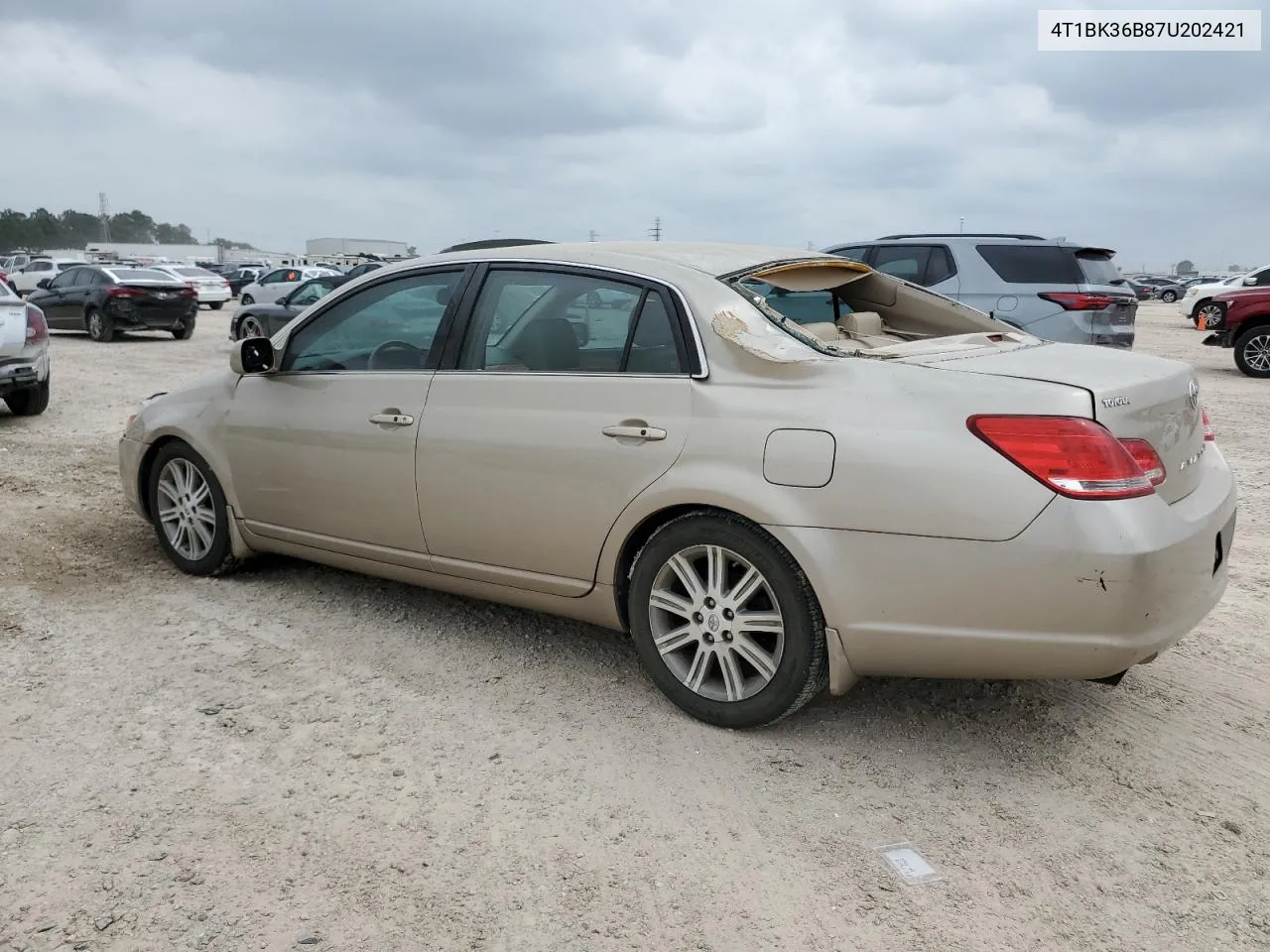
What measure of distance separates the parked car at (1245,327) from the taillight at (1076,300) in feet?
19.3

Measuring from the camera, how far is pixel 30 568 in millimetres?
5105

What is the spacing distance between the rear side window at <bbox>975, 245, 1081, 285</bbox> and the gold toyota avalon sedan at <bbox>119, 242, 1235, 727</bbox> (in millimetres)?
6222

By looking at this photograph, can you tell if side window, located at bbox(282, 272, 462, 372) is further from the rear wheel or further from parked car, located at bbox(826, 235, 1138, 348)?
the rear wheel

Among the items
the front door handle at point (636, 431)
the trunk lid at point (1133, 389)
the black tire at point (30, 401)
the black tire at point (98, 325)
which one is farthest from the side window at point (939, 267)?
the black tire at point (98, 325)

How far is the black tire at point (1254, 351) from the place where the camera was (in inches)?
570

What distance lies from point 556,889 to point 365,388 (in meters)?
2.33

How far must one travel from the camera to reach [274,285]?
89.1ft

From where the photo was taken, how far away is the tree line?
A: 382ft

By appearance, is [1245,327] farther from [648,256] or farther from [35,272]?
[35,272]

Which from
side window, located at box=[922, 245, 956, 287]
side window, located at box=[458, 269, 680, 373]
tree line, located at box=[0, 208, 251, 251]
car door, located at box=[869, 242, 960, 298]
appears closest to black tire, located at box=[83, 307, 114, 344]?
car door, located at box=[869, 242, 960, 298]

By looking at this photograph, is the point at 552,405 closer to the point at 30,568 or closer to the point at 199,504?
the point at 199,504

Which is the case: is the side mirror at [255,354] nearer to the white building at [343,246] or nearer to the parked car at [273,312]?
the parked car at [273,312]

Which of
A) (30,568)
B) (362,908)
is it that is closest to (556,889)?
(362,908)

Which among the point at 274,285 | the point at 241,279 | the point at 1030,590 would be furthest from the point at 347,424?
the point at 241,279
